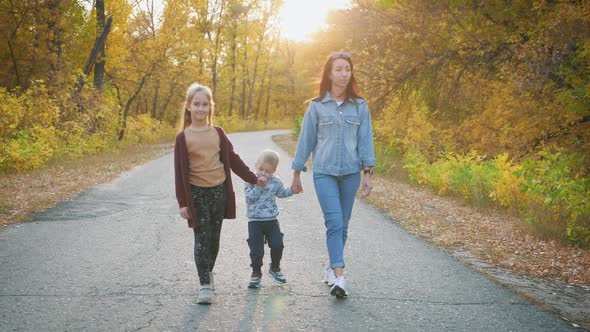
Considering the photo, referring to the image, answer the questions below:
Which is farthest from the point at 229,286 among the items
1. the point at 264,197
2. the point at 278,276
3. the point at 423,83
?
the point at 423,83

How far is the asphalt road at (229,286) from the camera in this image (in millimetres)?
4031

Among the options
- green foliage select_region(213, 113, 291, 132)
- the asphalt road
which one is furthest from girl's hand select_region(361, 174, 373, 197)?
green foliage select_region(213, 113, 291, 132)

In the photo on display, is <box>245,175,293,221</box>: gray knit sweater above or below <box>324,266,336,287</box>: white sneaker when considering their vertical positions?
above

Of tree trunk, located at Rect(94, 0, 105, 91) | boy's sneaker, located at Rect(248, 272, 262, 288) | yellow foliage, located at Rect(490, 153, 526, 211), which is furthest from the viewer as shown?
tree trunk, located at Rect(94, 0, 105, 91)

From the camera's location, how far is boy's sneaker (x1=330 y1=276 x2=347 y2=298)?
4.57m

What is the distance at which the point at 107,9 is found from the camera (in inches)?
934

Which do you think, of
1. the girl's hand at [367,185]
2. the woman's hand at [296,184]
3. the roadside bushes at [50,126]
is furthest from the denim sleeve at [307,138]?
the roadside bushes at [50,126]

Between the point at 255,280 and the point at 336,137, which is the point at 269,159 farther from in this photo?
the point at 255,280

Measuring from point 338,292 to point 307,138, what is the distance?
4.48 feet

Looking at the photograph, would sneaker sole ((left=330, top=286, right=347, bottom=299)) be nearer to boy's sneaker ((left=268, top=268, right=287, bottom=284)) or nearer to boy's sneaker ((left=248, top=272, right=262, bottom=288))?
boy's sneaker ((left=268, top=268, right=287, bottom=284))

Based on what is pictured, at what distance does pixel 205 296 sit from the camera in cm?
441

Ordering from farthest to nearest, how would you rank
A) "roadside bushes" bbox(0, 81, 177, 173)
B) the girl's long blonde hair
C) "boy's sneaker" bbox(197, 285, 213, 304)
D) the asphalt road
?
"roadside bushes" bbox(0, 81, 177, 173) → the girl's long blonde hair → "boy's sneaker" bbox(197, 285, 213, 304) → the asphalt road

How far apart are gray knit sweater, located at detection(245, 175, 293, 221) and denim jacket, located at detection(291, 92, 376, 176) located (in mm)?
233

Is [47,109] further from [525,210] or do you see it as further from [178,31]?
[525,210]
